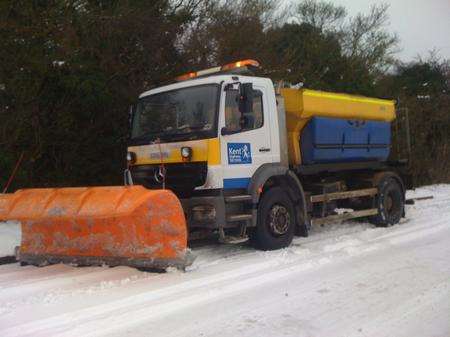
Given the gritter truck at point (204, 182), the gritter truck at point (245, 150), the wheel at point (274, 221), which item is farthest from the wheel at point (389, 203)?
the wheel at point (274, 221)

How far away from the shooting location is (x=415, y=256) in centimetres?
741

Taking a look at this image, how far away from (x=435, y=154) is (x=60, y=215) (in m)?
17.4

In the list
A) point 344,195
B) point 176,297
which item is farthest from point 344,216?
point 176,297

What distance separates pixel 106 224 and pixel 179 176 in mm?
1239

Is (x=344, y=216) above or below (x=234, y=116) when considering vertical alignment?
below

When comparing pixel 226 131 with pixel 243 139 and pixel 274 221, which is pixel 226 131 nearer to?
pixel 243 139

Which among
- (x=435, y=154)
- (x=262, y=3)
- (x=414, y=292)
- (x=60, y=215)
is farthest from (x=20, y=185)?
(x=435, y=154)

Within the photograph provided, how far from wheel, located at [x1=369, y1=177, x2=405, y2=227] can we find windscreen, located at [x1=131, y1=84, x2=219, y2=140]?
177 inches

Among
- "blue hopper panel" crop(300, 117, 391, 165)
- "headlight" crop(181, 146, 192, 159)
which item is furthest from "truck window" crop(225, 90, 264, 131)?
"blue hopper panel" crop(300, 117, 391, 165)

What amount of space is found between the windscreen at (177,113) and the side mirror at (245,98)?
0.33m

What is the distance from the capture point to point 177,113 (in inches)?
305

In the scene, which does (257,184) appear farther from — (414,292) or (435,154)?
(435,154)

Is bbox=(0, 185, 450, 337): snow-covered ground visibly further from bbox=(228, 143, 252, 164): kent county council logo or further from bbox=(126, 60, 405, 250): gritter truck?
bbox=(228, 143, 252, 164): kent county council logo

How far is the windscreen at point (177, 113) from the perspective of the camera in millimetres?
7426
